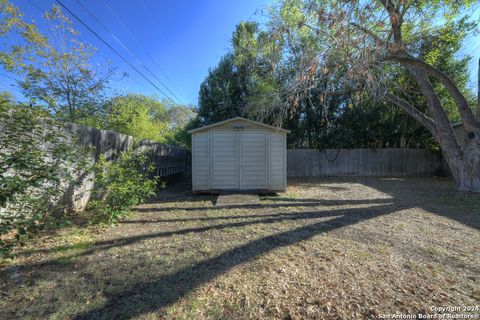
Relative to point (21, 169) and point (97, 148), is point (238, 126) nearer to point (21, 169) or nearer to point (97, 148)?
point (97, 148)

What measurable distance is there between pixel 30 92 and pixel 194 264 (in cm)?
976

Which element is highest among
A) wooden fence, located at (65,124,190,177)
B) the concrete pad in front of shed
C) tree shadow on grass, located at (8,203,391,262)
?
wooden fence, located at (65,124,190,177)

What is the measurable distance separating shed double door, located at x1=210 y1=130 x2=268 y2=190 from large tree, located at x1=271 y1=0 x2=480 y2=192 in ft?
7.65

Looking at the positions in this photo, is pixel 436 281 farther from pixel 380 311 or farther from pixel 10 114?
pixel 10 114

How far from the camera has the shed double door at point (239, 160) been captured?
7.09m

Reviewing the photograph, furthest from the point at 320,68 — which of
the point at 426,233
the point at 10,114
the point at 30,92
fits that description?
the point at 30,92

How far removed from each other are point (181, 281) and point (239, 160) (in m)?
→ 4.94

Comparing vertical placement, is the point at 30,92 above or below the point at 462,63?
below

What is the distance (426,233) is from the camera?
3.80 meters

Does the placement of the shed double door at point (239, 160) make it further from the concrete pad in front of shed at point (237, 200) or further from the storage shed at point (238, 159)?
the concrete pad in front of shed at point (237, 200)

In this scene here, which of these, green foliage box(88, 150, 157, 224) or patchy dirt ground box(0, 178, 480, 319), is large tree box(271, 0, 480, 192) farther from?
green foliage box(88, 150, 157, 224)

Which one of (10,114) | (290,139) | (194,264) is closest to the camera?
(10,114)

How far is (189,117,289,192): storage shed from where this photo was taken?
7.09 meters

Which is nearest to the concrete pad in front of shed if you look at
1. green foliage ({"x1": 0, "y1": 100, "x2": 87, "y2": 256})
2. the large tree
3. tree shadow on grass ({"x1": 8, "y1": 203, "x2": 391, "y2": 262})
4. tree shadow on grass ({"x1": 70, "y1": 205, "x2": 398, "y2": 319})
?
tree shadow on grass ({"x1": 8, "y1": 203, "x2": 391, "y2": 262})
